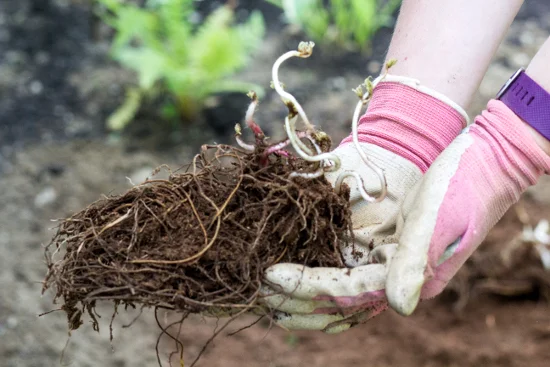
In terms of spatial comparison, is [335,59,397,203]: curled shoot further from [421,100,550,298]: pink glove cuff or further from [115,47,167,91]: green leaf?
[115,47,167,91]: green leaf

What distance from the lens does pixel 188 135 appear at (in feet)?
12.0

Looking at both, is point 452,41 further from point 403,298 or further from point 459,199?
point 403,298

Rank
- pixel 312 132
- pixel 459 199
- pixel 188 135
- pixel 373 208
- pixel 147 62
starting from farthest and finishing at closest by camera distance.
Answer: pixel 188 135 → pixel 147 62 → pixel 373 208 → pixel 312 132 → pixel 459 199

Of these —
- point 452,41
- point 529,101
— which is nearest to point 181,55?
point 452,41

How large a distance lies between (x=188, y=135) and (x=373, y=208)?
2320 millimetres

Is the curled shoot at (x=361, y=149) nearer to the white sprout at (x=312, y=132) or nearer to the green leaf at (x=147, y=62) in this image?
the white sprout at (x=312, y=132)

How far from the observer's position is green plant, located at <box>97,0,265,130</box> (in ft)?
11.4

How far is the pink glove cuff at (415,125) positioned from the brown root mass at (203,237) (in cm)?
27

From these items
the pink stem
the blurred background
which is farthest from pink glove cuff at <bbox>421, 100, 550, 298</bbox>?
the blurred background

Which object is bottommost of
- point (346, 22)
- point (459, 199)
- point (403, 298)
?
point (346, 22)

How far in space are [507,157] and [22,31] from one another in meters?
4.08

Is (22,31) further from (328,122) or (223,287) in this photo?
(223,287)

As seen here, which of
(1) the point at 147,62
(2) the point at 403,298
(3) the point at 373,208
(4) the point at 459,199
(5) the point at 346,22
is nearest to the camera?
Result: (2) the point at 403,298

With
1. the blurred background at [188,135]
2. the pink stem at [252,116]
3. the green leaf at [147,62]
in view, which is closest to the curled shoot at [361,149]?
the pink stem at [252,116]
